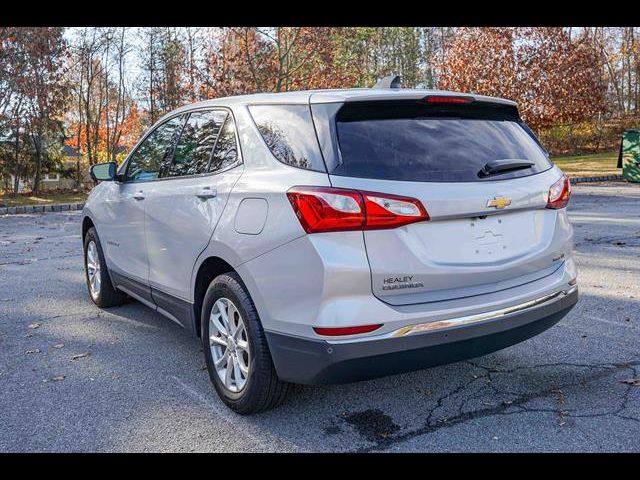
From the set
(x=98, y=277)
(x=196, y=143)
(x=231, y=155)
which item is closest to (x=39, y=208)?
(x=98, y=277)

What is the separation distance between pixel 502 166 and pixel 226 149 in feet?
5.32

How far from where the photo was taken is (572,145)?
35.7 m

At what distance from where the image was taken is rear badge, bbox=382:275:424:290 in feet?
8.91

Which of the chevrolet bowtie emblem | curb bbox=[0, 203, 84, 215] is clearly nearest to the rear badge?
the chevrolet bowtie emblem

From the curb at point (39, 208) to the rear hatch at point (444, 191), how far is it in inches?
611

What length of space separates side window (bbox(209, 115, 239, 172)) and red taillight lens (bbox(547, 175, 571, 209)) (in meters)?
1.81

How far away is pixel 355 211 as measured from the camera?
106 inches

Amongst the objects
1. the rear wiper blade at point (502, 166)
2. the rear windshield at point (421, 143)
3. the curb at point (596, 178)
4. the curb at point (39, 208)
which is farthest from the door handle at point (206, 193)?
the curb at point (596, 178)

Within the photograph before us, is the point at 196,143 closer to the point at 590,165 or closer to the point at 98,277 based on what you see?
the point at 98,277

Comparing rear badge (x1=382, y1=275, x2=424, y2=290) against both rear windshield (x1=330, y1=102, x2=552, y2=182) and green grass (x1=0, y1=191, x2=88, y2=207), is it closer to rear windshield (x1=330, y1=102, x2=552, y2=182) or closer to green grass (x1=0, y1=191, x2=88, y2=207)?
rear windshield (x1=330, y1=102, x2=552, y2=182)

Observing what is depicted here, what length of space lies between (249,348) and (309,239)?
0.76m

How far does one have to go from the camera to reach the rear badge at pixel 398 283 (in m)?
2.72
